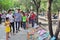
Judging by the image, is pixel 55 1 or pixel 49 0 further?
pixel 55 1

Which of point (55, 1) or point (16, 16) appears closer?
point (16, 16)

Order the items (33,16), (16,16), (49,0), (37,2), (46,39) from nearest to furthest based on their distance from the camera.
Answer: (46,39) < (49,0) < (16,16) < (33,16) < (37,2)

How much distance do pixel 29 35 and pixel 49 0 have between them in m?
2.45

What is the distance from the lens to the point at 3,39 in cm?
1400

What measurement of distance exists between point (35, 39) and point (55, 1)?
16687 mm

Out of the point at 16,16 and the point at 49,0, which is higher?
the point at 49,0

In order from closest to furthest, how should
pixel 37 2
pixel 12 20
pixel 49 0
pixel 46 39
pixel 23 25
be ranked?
1. pixel 46 39
2. pixel 49 0
3. pixel 12 20
4. pixel 23 25
5. pixel 37 2

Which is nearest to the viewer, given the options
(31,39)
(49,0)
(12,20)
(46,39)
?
(46,39)

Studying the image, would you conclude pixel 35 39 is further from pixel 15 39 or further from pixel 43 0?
pixel 43 0

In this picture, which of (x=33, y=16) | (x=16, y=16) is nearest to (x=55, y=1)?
(x=33, y=16)

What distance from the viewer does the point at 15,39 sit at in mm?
13945

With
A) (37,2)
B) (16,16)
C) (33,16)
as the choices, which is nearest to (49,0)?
(16,16)

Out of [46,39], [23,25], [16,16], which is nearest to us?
[46,39]

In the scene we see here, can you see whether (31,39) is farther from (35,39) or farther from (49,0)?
(49,0)
